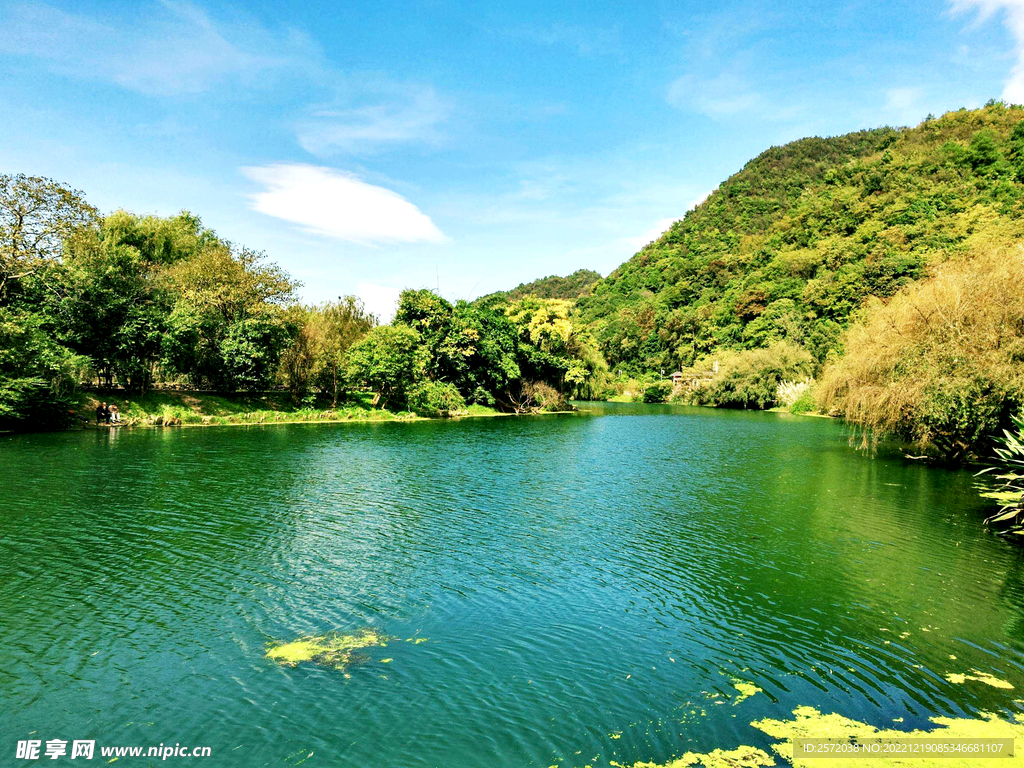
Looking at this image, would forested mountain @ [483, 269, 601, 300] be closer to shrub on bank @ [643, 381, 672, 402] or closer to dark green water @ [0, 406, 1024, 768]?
shrub on bank @ [643, 381, 672, 402]

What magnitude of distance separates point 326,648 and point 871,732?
7.20m

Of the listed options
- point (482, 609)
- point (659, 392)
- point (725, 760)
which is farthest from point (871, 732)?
point (659, 392)

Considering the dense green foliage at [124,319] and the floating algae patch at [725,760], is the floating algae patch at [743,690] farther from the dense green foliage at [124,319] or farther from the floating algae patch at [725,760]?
the dense green foliage at [124,319]

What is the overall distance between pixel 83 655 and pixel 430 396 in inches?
1726

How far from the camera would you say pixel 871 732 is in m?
6.83

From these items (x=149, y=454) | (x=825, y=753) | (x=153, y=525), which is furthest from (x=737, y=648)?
(x=149, y=454)

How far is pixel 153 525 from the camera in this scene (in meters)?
14.9

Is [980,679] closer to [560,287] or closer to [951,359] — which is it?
[951,359]

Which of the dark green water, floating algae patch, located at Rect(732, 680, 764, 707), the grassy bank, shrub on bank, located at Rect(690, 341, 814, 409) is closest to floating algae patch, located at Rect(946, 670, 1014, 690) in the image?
the dark green water

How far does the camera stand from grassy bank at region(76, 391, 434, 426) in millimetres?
38031

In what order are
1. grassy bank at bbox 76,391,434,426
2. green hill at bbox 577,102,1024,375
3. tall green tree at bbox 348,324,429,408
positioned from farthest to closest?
green hill at bbox 577,102,1024,375, tall green tree at bbox 348,324,429,408, grassy bank at bbox 76,391,434,426

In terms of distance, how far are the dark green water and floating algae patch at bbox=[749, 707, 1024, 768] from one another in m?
0.24

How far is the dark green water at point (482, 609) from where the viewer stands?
691cm

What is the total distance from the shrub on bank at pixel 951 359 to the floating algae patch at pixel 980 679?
604 inches
